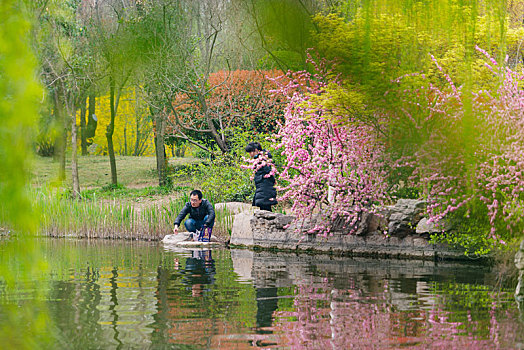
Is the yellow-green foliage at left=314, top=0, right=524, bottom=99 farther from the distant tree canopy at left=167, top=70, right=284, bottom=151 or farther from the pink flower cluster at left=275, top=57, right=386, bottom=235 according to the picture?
the distant tree canopy at left=167, top=70, right=284, bottom=151

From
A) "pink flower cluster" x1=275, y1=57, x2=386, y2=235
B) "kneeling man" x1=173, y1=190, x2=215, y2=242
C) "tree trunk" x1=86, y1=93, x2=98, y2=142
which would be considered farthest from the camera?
"tree trunk" x1=86, y1=93, x2=98, y2=142

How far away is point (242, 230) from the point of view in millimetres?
13500

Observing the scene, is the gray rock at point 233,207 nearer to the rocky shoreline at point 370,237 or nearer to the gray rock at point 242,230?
the gray rock at point 242,230

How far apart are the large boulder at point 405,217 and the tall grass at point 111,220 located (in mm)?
4804

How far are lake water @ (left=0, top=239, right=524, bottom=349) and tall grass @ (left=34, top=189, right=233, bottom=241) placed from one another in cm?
449

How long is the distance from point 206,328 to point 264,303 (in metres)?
1.50

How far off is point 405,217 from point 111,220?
804 centimetres

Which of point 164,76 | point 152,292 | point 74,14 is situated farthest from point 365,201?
point 74,14

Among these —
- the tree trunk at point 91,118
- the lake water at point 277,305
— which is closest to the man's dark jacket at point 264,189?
the lake water at point 277,305

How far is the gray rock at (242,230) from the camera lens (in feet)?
43.7

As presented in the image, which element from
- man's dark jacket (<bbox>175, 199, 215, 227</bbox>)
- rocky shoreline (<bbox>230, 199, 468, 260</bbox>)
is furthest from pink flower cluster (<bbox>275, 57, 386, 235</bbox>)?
man's dark jacket (<bbox>175, 199, 215, 227</bbox>)

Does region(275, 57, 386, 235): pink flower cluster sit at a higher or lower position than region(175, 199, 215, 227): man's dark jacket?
higher

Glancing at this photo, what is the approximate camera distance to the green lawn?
2656 cm

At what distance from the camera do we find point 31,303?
1041mm
